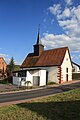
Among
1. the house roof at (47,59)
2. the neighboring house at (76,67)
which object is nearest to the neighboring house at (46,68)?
the house roof at (47,59)

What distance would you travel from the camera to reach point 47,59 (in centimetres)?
4509

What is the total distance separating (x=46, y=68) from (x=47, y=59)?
2535 mm

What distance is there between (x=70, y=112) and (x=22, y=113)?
252 cm

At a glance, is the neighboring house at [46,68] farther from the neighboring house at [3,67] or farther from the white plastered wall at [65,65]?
the neighboring house at [3,67]

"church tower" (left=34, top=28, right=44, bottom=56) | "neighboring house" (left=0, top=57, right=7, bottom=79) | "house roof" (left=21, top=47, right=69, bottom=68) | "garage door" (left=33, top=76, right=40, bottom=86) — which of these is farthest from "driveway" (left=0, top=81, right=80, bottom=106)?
"neighboring house" (left=0, top=57, right=7, bottom=79)

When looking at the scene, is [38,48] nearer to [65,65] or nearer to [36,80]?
[65,65]

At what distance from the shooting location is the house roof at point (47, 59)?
4275 cm

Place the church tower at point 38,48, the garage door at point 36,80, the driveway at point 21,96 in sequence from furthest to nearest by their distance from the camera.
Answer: the church tower at point 38,48
the garage door at point 36,80
the driveway at point 21,96

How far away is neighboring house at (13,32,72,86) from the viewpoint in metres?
40.2

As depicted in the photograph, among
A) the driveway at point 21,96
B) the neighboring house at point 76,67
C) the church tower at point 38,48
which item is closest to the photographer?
the driveway at point 21,96

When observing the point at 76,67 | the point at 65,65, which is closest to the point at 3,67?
the point at 76,67

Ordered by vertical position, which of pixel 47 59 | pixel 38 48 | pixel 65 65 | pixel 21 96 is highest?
pixel 38 48

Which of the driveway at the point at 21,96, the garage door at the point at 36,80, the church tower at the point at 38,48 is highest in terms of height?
the church tower at the point at 38,48

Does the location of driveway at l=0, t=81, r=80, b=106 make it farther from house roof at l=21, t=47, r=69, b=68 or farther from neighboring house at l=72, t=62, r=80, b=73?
neighboring house at l=72, t=62, r=80, b=73
